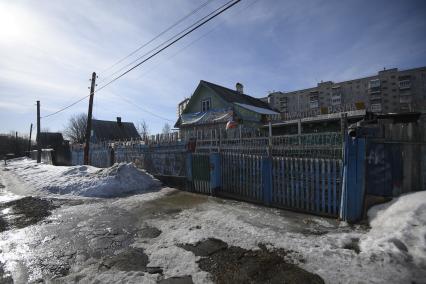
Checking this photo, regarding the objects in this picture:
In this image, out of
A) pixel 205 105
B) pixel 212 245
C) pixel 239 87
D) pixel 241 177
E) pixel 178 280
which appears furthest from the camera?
pixel 239 87

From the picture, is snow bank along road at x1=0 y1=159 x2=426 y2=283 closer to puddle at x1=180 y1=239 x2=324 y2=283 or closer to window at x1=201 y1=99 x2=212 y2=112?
puddle at x1=180 y1=239 x2=324 y2=283

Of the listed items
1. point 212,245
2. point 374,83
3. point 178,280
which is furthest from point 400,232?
point 374,83

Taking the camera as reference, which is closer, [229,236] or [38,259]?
[38,259]

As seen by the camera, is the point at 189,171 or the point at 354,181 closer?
the point at 354,181

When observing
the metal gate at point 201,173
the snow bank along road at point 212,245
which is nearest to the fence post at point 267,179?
the snow bank along road at point 212,245

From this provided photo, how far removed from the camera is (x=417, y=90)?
4866 cm

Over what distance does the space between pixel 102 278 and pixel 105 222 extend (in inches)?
116

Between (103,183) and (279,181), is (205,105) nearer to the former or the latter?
(103,183)

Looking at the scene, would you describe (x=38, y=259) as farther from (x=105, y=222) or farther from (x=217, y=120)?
(x=217, y=120)

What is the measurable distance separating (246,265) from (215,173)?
5.34 m

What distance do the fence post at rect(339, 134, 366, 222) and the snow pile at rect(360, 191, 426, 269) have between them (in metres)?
0.38

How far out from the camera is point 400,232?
3635 millimetres

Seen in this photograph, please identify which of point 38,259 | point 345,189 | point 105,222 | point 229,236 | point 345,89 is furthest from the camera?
point 345,89

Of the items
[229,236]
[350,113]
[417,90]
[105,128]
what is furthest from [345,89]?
[229,236]
